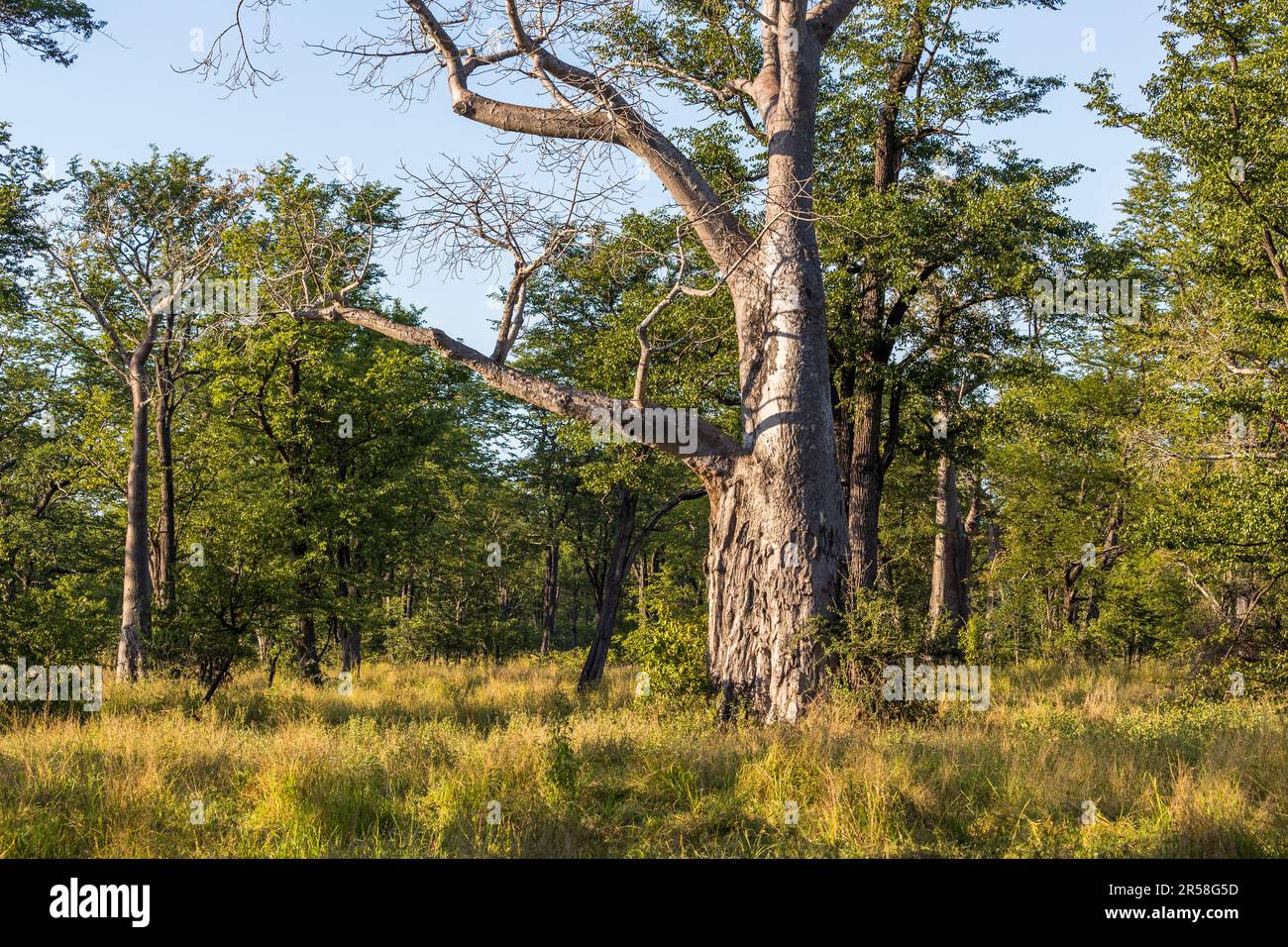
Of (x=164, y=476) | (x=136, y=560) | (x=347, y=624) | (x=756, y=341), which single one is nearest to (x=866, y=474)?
(x=756, y=341)

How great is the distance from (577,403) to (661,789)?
4714 millimetres

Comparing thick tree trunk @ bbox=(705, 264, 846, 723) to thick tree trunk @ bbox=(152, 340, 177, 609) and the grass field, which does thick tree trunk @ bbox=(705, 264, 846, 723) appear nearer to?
the grass field

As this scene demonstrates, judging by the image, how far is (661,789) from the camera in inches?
285

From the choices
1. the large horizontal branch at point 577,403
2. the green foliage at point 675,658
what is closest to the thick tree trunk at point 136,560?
the large horizontal branch at point 577,403

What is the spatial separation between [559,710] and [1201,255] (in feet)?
41.0

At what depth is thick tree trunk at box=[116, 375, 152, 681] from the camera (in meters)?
16.3

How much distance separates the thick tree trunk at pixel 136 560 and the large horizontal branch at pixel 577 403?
28.9 feet

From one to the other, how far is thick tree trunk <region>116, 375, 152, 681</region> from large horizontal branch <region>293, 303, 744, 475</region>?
28.9ft

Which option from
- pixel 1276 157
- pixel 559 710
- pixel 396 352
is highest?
pixel 1276 157

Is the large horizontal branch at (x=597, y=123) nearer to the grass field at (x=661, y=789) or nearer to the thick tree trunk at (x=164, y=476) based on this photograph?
the grass field at (x=661, y=789)

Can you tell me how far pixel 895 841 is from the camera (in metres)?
6.02

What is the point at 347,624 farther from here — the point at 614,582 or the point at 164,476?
the point at 614,582
